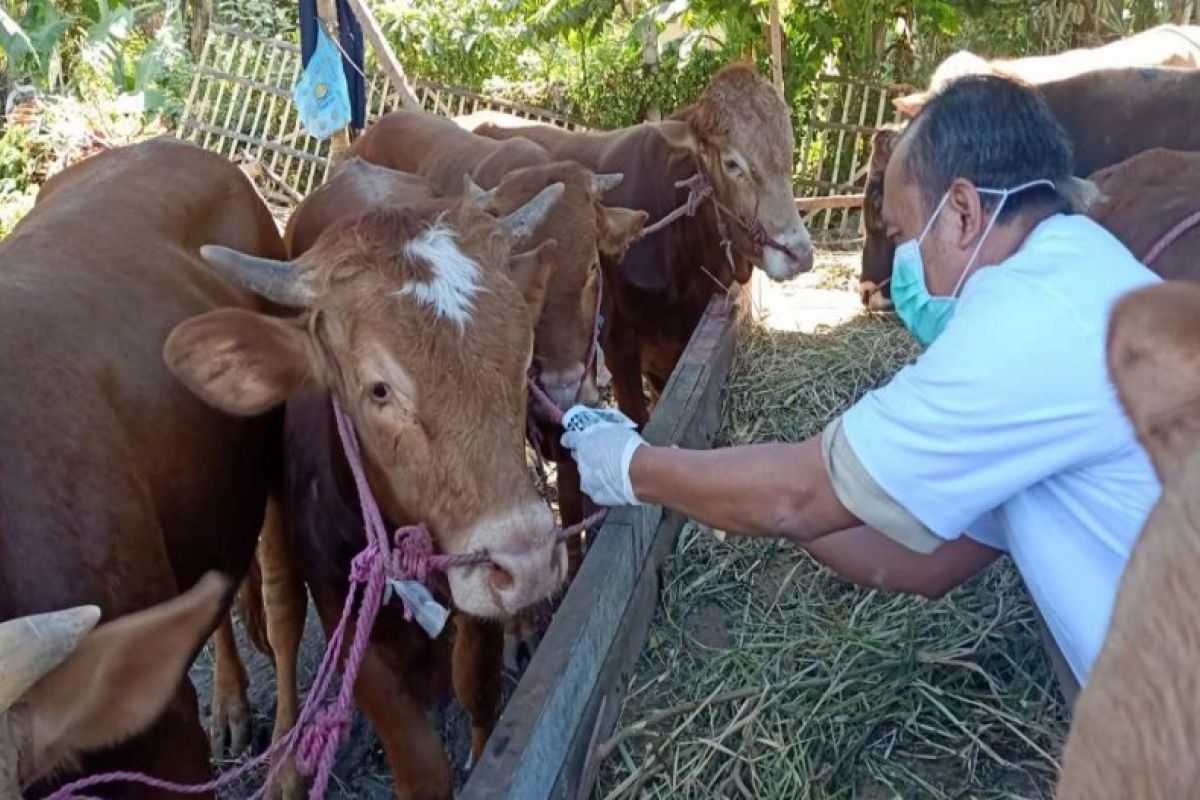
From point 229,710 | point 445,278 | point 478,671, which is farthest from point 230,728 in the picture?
point 445,278

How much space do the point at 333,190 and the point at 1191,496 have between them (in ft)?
13.6

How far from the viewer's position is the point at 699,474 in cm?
272

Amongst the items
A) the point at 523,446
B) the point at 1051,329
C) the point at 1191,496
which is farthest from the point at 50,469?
the point at 1191,496

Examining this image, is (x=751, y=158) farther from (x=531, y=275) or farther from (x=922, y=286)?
(x=922, y=286)

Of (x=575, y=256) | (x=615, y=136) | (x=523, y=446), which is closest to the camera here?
(x=523, y=446)

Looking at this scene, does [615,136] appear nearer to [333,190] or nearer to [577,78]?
[333,190]

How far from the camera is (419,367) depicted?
269cm

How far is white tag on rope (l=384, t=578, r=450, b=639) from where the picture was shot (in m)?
2.91

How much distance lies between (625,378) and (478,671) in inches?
96.1

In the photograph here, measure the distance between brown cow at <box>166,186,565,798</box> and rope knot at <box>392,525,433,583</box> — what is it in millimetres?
31

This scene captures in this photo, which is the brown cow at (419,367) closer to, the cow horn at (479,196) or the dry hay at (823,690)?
the cow horn at (479,196)

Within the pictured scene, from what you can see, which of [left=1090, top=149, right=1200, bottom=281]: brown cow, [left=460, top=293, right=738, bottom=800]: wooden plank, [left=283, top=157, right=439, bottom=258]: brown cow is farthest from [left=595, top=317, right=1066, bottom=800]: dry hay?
[left=283, top=157, right=439, bottom=258]: brown cow

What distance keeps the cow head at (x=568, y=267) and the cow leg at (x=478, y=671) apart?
0.83m

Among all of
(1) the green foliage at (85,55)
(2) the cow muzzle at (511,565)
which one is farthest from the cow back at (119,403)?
(1) the green foliage at (85,55)
